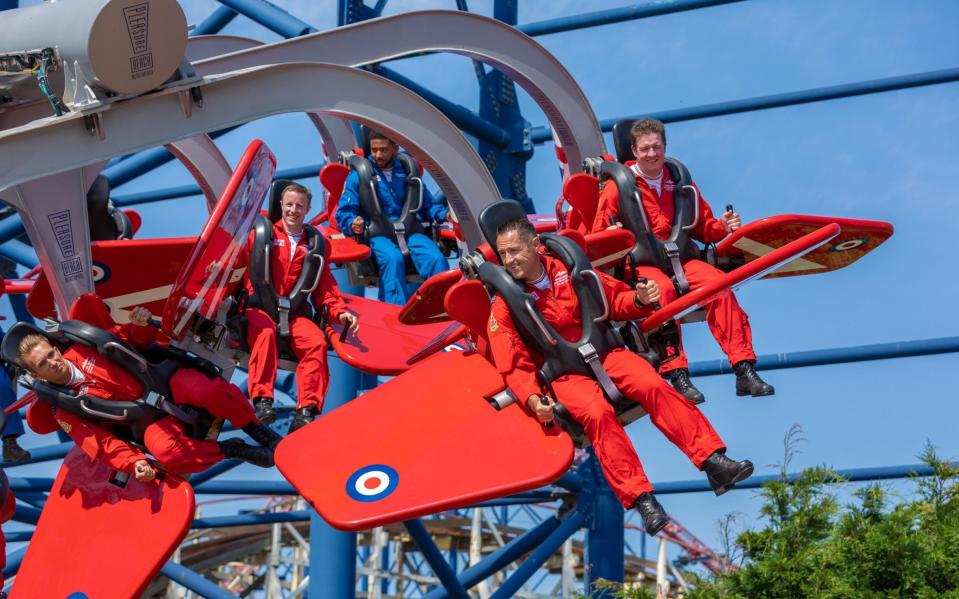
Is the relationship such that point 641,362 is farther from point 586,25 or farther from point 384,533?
point 384,533

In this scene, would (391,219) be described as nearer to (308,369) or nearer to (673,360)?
(308,369)

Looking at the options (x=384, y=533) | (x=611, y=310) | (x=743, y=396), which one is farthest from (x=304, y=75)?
(x=384, y=533)

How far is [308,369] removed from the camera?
804 centimetres

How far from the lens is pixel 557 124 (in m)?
9.34

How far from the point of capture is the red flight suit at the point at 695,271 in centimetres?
735

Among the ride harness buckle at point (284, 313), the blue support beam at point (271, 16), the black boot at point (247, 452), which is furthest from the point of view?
the blue support beam at point (271, 16)

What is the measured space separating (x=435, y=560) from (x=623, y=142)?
4719mm

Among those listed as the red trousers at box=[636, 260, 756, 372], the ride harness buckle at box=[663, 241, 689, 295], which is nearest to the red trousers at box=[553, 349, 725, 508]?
the red trousers at box=[636, 260, 756, 372]

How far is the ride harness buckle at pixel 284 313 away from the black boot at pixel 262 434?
2.05ft

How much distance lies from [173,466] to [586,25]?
761 centimetres

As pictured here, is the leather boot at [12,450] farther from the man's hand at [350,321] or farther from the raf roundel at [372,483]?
the raf roundel at [372,483]

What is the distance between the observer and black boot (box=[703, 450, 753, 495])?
6.15 m

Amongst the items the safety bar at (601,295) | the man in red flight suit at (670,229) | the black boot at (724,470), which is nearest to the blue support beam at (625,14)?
the man in red flight suit at (670,229)

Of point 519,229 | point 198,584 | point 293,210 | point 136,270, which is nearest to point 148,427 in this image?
point 136,270
